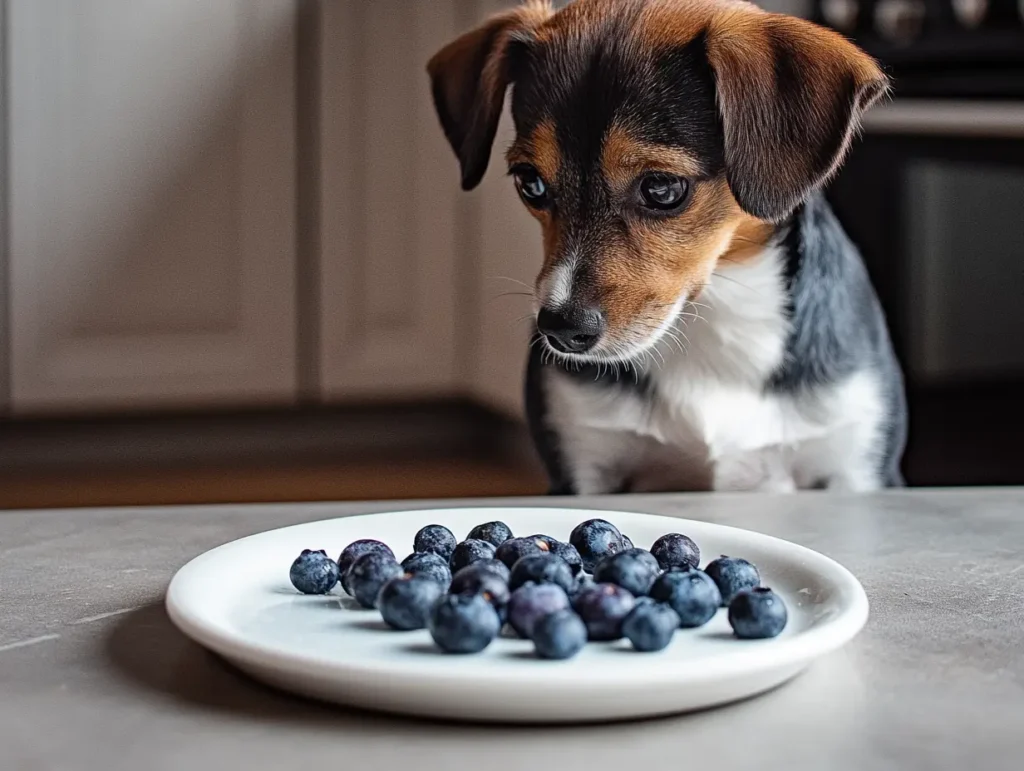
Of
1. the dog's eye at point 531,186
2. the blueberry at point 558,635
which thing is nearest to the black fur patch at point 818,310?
the dog's eye at point 531,186

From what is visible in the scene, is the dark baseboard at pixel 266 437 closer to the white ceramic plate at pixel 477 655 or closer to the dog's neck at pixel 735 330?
the dog's neck at pixel 735 330

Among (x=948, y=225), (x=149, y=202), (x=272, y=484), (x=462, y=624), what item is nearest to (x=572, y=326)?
(x=462, y=624)

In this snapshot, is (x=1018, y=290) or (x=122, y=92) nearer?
(x=1018, y=290)

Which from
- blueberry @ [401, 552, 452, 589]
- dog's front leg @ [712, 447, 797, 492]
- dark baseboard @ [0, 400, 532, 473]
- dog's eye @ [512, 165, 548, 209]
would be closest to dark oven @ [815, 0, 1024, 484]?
dark baseboard @ [0, 400, 532, 473]

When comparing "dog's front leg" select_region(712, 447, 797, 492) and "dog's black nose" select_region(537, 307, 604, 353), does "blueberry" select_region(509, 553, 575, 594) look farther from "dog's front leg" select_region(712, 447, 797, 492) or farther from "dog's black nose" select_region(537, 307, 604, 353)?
A: "dog's front leg" select_region(712, 447, 797, 492)

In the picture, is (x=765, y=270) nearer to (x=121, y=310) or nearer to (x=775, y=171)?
(x=775, y=171)

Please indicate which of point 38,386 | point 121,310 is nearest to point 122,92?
point 121,310
